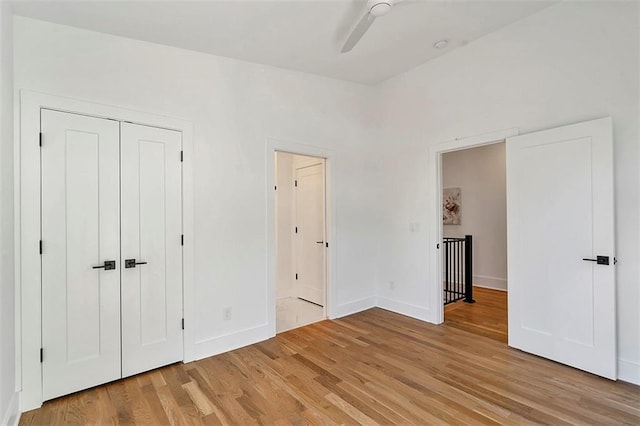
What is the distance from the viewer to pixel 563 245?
2.84 metres

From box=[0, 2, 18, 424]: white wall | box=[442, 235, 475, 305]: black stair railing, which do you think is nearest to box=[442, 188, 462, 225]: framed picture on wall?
box=[442, 235, 475, 305]: black stair railing

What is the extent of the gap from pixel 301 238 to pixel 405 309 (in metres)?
1.89

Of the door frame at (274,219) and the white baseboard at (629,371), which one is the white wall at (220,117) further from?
the white baseboard at (629,371)

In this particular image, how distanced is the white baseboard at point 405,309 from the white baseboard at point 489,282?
2.38 metres

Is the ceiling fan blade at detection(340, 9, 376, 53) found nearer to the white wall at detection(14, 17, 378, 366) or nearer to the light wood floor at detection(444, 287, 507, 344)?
the white wall at detection(14, 17, 378, 366)

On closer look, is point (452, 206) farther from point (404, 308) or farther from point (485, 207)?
point (404, 308)

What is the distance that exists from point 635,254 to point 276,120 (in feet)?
11.6

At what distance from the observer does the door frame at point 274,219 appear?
142 inches

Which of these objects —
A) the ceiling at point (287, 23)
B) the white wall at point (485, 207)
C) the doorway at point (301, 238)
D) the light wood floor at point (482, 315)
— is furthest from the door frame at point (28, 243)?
the white wall at point (485, 207)

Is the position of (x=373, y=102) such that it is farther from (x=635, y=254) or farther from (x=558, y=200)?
(x=635, y=254)

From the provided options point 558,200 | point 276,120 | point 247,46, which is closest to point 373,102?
point 276,120

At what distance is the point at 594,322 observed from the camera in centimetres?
265

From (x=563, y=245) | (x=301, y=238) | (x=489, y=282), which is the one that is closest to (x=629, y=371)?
(x=563, y=245)

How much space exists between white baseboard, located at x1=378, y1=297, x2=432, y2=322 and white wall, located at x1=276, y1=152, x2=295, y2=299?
1.54 meters
